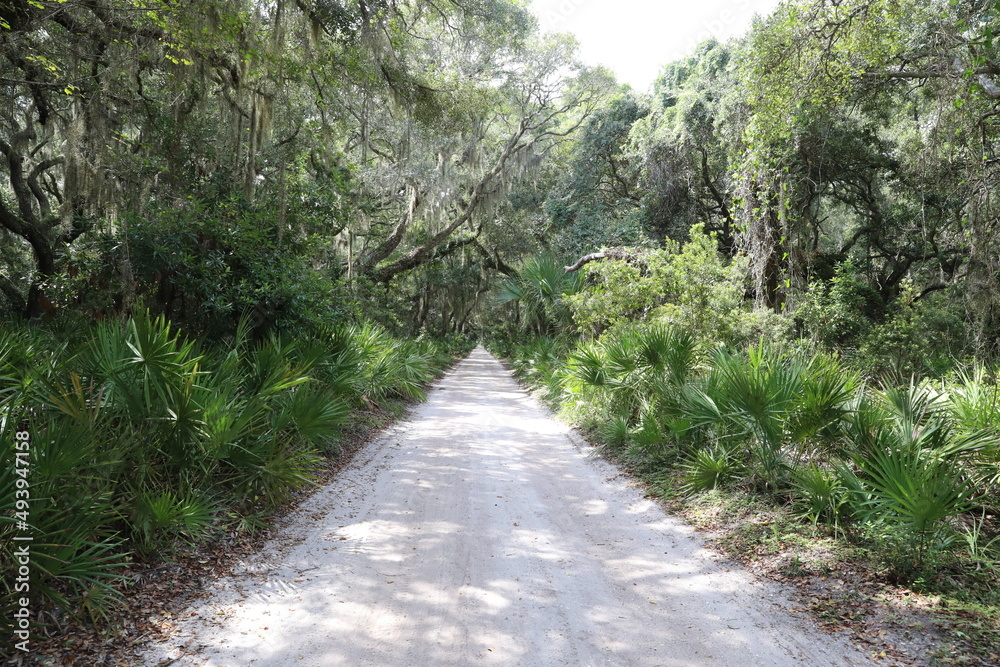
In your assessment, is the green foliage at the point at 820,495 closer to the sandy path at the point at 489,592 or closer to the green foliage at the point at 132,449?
the sandy path at the point at 489,592

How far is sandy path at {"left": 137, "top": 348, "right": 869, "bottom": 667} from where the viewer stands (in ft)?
9.71

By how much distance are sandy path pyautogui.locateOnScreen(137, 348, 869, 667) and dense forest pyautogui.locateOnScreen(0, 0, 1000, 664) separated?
0.73 meters

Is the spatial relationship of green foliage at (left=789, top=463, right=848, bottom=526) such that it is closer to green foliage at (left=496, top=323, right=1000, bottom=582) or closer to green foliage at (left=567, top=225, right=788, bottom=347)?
green foliage at (left=496, top=323, right=1000, bottom=582)

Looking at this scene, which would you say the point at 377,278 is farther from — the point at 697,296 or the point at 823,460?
the point at 823,460

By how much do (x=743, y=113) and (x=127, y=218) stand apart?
37.7 ft

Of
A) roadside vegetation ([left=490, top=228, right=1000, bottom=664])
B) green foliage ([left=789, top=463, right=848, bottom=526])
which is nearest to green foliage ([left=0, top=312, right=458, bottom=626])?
roadside vegetation ([left=490, top=228, right=1000, bottom=664])

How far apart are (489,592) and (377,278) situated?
14613 millimetres

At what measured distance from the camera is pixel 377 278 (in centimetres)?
1727

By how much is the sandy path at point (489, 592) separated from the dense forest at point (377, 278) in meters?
0.73

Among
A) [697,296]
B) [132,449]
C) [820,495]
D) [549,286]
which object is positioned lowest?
[820,495]

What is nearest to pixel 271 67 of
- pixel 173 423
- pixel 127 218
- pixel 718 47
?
pixel 127 218

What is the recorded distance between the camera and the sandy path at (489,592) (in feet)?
9.71

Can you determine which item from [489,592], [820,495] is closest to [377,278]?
[489,592]

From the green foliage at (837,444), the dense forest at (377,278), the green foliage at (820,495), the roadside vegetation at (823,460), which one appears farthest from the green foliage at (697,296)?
the green foliage at (820,495)
